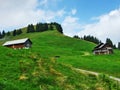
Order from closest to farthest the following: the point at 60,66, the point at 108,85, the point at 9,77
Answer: the point at 9,77 < the point at 108,85 < the point at 60,66

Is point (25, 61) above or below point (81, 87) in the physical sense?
above

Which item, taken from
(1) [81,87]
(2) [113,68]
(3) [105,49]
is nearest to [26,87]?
(1) [81,87]

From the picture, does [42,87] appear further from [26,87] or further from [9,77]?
[9,77]

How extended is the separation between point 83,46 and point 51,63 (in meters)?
139

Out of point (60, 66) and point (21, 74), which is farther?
point (60, 66)

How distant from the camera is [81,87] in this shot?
26.3 meters

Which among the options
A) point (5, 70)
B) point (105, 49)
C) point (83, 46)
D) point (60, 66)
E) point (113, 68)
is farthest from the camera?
point (83, 46)

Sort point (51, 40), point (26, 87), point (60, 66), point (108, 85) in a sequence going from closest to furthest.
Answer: point (26, 87), point (108, 85), point (60, 66), point (51, 40)

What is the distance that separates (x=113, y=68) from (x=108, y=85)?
120ft

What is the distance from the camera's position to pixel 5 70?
1043 inches

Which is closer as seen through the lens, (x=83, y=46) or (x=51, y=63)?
(x=51, y=63)

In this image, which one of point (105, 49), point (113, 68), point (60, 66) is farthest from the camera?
point (105, 49)

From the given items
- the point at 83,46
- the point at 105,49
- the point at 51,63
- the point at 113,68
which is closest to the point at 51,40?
the point at 83,46

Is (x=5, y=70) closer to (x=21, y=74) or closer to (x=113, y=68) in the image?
(x=21, y=74)
